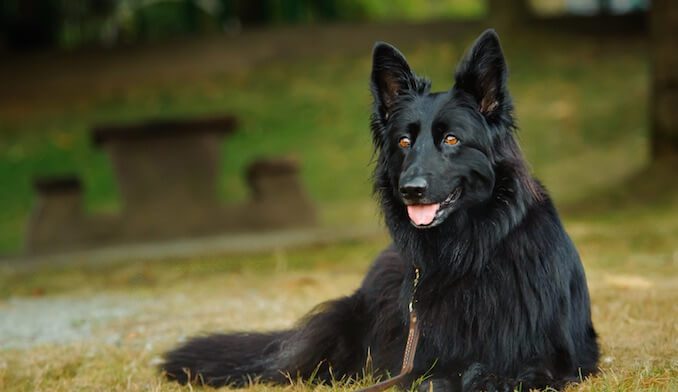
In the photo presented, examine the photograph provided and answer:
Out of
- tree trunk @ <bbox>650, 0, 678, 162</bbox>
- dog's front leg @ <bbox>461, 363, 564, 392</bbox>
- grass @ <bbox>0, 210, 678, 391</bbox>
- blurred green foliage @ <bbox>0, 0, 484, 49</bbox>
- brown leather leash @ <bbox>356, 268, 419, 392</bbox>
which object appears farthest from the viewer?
blurred green foliage @ <bbox>0, 0, 484, 49</bbox>

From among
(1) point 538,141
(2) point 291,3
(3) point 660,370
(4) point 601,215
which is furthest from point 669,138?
(2) point 291,3

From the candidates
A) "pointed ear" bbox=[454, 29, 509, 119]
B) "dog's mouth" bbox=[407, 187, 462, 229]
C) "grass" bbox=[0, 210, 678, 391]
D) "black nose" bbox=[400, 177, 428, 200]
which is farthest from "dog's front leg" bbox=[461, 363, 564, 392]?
"pointed ear" bbox=[454, 29, 509, 119]

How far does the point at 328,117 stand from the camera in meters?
18.6

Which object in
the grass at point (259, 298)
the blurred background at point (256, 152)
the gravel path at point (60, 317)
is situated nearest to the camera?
the grass at point (259, 298)

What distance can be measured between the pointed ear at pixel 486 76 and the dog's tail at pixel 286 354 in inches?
49.2

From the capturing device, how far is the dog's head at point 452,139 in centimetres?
434

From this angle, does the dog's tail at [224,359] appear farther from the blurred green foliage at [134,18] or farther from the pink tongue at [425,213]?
the blurred green foliage at [134,18]

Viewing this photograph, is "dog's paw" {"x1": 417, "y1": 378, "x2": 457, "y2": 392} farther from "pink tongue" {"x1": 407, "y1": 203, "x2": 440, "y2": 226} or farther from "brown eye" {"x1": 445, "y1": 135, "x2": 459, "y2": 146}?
"brown eye" {"x1": 445, "y1": 135, "x2": 459, "y2": 146}

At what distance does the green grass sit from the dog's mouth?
394 inches

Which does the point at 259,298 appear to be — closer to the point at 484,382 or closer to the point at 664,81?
the point at 484,382

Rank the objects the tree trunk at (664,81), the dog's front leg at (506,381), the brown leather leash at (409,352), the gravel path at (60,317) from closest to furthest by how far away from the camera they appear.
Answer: the dog's front leg at (506,381), the brown leather leash at (409,352), the gravel path at (60,317), the tree trunk at (664,81)

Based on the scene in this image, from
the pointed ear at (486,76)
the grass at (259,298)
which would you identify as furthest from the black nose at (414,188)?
the grass at (259,298)

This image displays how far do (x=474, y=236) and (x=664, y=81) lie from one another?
8.83 metres

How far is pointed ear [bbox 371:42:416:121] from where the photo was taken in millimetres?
4637
